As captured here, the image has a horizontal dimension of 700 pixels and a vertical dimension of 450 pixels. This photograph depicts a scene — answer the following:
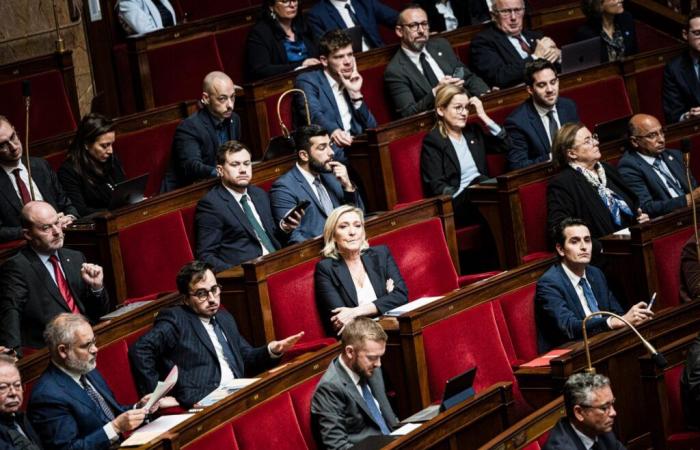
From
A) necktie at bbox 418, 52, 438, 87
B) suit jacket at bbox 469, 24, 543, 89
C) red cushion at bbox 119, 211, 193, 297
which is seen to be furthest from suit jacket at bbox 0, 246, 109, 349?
suit jacket at bbox 469, 24, 543, 89

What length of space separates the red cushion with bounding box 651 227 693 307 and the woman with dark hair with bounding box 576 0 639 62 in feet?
3.16

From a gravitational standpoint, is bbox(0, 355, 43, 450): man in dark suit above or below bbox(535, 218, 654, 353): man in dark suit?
above

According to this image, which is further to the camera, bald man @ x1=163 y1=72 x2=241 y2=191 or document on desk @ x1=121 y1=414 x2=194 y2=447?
bald man @ x1=163 y1=72 x2=241 y2=191

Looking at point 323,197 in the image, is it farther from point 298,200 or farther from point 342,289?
point 342,289

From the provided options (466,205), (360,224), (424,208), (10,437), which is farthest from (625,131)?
(10,437)

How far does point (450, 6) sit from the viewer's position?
3684mm

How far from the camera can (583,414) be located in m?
1.90

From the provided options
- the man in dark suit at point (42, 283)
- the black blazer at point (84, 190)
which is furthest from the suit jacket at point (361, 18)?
the man in dark suit at point (42, 283)

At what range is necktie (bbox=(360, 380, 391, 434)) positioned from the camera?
2.07 m

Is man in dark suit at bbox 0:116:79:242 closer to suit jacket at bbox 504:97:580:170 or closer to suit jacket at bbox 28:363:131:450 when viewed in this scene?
suit jacket at bbox 28:363:131:450

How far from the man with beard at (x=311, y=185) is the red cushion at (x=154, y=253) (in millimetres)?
203

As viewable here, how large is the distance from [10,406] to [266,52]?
1.58m

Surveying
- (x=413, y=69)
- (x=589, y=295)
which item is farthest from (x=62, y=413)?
(x=413, y=69)

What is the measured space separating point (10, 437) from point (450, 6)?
2.19m
